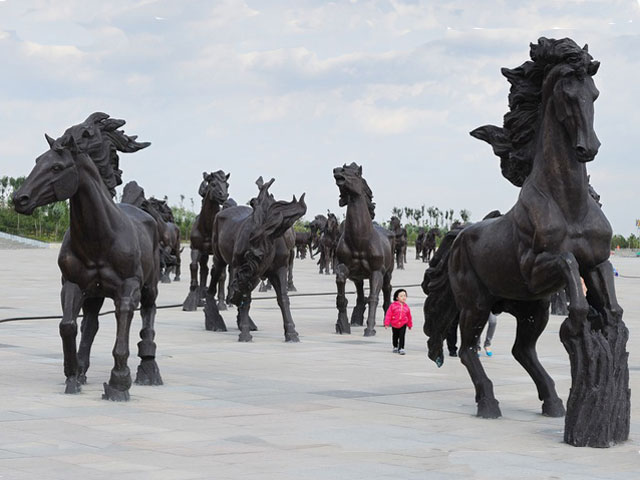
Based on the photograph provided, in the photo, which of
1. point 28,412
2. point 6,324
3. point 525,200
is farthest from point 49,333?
point 525,200

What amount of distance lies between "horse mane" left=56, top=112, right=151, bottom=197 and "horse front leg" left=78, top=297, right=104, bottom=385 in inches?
49.2

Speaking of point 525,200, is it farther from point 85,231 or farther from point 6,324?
point 6,324

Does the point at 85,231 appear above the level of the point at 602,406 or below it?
above

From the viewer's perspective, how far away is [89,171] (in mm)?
10734

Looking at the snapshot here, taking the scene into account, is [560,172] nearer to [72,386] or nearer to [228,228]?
[72,386]

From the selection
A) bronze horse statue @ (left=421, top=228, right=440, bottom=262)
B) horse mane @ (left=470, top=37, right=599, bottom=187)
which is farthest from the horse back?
bronze horse statue @ (left=421, top=228, right=440, bottom=262)

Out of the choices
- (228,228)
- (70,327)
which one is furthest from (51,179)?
(228,228)

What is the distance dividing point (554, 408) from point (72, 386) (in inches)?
180

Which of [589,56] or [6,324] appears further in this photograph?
[6,324]

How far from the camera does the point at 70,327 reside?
10.8 meters

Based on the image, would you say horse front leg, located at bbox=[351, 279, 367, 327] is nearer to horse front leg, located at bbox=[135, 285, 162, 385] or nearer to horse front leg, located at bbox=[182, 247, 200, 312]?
horse front leg, located at bbox=[182, 247, 200, 312]

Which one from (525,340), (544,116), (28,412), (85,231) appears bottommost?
(28,412)

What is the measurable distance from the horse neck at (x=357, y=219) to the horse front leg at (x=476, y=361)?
797 centimetres

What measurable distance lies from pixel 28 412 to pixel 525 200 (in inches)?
178
